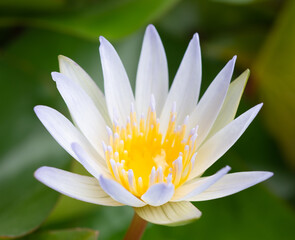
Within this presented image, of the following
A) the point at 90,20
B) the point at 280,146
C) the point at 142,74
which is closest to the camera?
the point at 142,74

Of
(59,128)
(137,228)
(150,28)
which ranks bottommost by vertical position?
(137,228)

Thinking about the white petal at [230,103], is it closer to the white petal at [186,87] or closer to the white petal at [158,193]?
the white petal at [186,87]

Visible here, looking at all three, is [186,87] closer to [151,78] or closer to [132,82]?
[151,78]

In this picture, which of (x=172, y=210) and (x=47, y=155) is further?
(x=47, y=155)

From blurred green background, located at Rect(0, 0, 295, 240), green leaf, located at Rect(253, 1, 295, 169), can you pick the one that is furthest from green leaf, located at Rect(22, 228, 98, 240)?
green leaf, located at Rect(253, 1, 295, 169)

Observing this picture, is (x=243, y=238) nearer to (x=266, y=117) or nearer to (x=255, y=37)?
(x=266, y=117)

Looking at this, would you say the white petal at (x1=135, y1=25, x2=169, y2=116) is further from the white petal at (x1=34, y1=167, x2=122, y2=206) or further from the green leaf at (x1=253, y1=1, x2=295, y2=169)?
the green leaf at (x1=253, y1=1, x2=295, y2=169)

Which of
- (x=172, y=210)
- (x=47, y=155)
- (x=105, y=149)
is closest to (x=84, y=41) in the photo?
(x=47, y=155)

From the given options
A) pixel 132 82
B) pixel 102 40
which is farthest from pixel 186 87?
pixel 132 82
